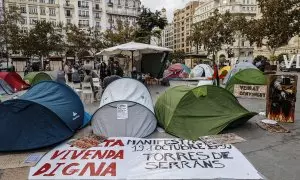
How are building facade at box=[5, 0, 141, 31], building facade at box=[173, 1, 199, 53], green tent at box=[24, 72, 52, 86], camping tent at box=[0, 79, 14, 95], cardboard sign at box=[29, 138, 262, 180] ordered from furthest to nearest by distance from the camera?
1. building facade at box=[173, 1, 199, 53]
2. building facade at box=[5, 0, 141, 31]
3. green tent at box=[24, 72, 52, 86]
4. camping tent at box=[0, 79, 14, 95]
5. cardboard sign at box=[29, 138, 262, 180]

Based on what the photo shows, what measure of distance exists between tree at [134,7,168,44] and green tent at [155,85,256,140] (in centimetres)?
2710

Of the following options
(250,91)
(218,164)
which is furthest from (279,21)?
(218,164)

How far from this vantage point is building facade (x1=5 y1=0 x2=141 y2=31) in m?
60.9

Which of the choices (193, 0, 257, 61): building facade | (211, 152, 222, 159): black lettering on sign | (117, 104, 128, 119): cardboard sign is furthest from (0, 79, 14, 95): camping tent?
(193, 0, 257, 61): building facade

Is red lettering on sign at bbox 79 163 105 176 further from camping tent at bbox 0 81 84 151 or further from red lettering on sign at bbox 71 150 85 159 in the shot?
camping tent at bbox 0 81 84 151

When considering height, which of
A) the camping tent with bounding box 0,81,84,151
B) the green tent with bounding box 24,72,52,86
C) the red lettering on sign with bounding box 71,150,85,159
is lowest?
the red lettering on sign with bounding box 71,150,85,159

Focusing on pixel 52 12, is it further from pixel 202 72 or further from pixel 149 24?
pixel 202 72

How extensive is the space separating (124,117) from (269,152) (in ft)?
10.9

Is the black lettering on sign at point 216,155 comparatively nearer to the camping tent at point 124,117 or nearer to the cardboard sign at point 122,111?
the camping tent at point 124,117

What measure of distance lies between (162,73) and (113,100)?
43.8 feet

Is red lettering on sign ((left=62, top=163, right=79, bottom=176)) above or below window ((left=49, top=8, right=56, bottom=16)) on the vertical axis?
below

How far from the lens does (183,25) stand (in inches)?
4776

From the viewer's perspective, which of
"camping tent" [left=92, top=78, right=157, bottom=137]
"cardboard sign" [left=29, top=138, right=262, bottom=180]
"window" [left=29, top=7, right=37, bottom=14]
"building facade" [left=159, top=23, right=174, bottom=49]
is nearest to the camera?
"cardboard sign" [left=29, top=138, right=262, bottom=180]

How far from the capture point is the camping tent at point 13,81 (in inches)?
628
